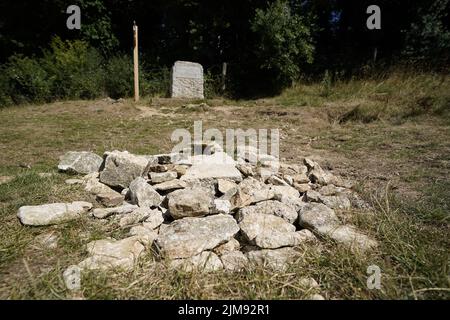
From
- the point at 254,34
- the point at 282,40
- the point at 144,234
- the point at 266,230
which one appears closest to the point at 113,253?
the point at 144,234

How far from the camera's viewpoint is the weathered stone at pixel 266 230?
5.65ft

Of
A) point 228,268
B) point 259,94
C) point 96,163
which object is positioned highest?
point 259,94

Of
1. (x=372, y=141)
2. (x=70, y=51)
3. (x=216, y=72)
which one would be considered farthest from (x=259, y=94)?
(x=70, y=51)

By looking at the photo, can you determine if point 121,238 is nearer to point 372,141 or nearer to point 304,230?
point 304,230

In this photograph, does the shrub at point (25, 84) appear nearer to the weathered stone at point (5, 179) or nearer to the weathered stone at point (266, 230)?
the weathered stone at point (5, 179)

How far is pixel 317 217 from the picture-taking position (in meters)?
1.93

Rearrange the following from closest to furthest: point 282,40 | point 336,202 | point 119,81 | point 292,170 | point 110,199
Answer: point 336,202, point 110,199, point 292,170, point 282,40, point 119,81

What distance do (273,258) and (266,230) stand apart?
0.68 ft

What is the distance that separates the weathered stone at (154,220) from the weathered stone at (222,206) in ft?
1.33

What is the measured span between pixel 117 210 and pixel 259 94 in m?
7.24

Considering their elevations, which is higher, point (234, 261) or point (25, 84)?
point (25, 84)

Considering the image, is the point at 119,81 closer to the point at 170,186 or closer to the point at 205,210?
the point at 170,186

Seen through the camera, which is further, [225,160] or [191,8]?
[191,8]

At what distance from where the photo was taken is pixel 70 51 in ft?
28.2
